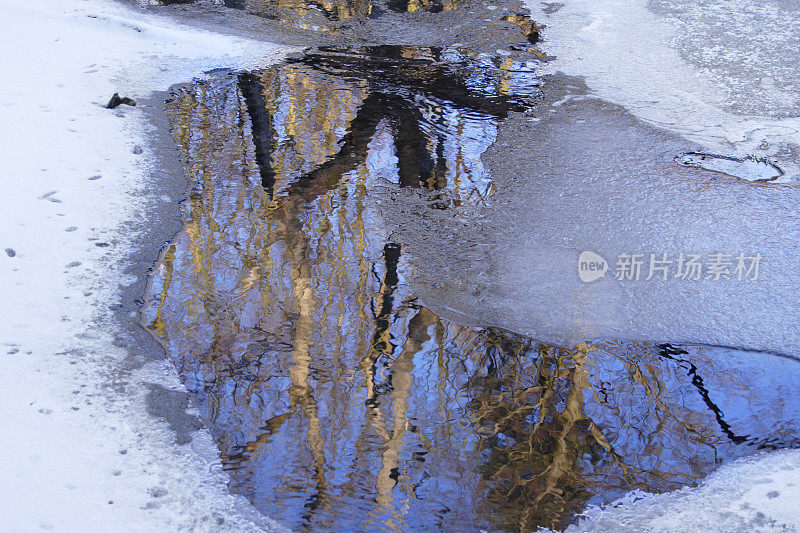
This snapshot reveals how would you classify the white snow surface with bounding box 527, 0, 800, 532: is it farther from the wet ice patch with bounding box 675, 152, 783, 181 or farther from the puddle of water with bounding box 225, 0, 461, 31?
the puddle of water with bounding box 225, 0, 461, 31

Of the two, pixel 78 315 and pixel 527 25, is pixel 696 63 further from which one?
pixel 78 315

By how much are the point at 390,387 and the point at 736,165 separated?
8.78ft

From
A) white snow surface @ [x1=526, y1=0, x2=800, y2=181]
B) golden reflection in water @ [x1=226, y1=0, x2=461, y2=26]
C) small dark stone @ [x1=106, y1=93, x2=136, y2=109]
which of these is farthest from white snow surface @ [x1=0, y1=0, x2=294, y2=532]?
white snow surface @ [x1=526, y1=0, x2=800, y2=181]

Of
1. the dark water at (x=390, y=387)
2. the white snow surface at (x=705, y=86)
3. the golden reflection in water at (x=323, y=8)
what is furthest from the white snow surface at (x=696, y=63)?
the dark water at (x=390, y=387)

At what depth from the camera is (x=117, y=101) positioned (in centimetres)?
462

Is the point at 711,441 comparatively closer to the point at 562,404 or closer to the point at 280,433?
the point at 562,404

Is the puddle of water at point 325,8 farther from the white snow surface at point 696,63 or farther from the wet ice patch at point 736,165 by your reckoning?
the wet ice patch at point 736,165

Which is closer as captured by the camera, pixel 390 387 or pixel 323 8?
pixel 390 387

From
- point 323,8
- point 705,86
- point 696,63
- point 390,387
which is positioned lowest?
point 390,387

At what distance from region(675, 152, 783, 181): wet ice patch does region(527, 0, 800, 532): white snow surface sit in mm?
86

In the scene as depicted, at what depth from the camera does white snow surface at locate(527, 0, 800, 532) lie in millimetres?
2086

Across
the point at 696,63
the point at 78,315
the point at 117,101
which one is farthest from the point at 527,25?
the point at 78,315

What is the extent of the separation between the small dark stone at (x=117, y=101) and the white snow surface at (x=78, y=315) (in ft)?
0.26

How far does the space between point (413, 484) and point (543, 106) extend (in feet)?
10.8
